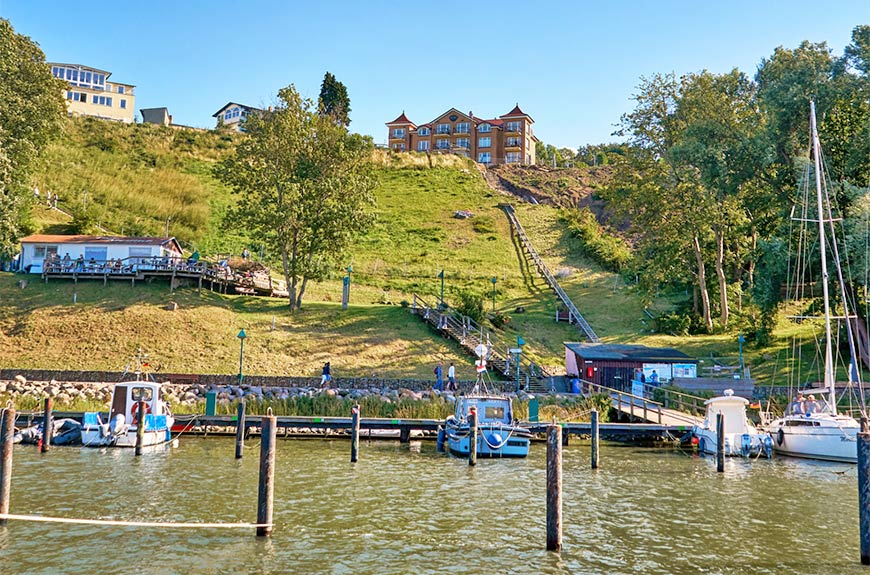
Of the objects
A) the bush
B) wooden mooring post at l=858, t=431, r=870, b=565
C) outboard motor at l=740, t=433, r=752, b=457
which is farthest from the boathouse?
the bush

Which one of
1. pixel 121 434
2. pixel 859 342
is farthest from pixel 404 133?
pixel 121 434

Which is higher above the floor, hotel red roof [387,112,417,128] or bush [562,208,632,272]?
hotel red roof [387,112,417,128]

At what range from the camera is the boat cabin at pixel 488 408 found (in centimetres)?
3456

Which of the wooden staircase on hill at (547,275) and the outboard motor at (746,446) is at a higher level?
the wooden staircase on hill at (547,275)

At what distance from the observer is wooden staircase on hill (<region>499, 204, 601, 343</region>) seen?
2532 inches

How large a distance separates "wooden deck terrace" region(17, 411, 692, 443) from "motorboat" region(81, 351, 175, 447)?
3.33 ft

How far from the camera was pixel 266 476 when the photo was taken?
1828 cm

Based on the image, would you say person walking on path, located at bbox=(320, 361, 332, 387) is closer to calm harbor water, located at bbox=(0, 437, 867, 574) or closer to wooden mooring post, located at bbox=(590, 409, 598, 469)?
calm harbor water, located at bbox=(0, 437, 867, 574)

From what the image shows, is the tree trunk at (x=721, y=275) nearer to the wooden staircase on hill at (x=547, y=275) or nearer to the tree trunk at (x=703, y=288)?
the tree trunk at (x=703, y=288)

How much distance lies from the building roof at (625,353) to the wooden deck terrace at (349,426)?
8.13m

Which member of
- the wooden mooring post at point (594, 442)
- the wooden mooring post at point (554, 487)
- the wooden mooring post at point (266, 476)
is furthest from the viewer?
the wooden mooring post at point (594, 442)

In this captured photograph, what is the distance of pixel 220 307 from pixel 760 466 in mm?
36650

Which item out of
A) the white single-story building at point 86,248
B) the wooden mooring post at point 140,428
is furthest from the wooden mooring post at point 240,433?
the white single-story building at point 86,248

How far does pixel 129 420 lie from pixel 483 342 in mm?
26202
